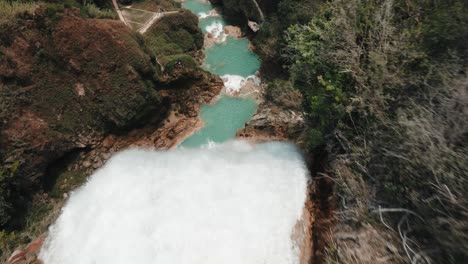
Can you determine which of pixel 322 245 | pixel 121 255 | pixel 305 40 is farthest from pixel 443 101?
pixel 121 255

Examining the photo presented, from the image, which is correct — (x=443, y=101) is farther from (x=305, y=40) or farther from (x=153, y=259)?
(x=153, y=259)

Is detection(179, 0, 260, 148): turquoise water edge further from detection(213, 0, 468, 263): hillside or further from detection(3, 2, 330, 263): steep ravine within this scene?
detection(213, 0, 468, 263): hillside

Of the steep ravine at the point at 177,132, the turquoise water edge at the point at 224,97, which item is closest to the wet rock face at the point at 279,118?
the steep ravine at the point at 177,132

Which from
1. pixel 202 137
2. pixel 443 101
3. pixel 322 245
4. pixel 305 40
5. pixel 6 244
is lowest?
pixel 202 137

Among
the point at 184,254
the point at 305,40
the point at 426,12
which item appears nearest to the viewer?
the point at 426,12

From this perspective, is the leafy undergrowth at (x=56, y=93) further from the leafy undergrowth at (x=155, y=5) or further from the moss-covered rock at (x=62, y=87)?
the leafy undergrowth at (x=155, y=5)

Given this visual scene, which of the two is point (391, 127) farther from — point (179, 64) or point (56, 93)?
point (56, 93)

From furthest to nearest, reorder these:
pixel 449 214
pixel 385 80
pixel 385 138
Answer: pixel 385 80 < pixel 385 138 < pixel 449 214

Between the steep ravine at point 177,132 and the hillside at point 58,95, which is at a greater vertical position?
the hillside at point 58,95
